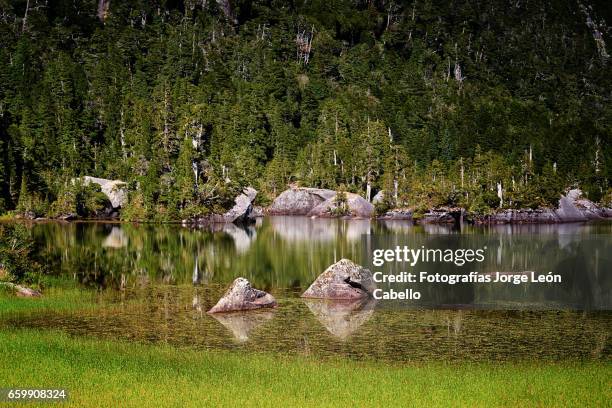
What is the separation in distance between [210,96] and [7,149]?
58471 millimetres

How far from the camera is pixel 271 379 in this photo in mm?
22641

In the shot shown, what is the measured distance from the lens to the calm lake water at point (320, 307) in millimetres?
28359

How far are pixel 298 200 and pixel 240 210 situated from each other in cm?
2242

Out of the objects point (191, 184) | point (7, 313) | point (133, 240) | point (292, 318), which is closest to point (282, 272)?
point (292, 318)

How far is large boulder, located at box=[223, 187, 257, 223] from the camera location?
374 feet

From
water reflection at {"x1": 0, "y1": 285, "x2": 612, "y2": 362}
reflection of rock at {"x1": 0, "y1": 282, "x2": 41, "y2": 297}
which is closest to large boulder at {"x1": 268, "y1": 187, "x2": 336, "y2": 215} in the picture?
water reflection at {"x1": 0, "y1": 285, "x2": 612, "y2": 362}

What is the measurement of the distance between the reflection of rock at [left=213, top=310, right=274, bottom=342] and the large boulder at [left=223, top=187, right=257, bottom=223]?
7924 cm

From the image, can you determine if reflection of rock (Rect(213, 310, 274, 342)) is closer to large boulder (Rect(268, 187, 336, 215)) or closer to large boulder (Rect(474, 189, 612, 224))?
large boulder (Rect(474, 189, 612, 224))

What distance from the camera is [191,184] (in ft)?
360

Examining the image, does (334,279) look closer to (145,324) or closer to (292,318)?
(292,318)

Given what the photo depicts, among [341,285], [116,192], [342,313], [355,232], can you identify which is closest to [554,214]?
[355,232]

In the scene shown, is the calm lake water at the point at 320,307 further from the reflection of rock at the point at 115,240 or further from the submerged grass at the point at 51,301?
the submerged grass at the point at 51,301

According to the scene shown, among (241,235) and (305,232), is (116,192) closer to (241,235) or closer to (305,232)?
(241,235)

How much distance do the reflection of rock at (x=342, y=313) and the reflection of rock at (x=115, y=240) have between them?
34.3m
